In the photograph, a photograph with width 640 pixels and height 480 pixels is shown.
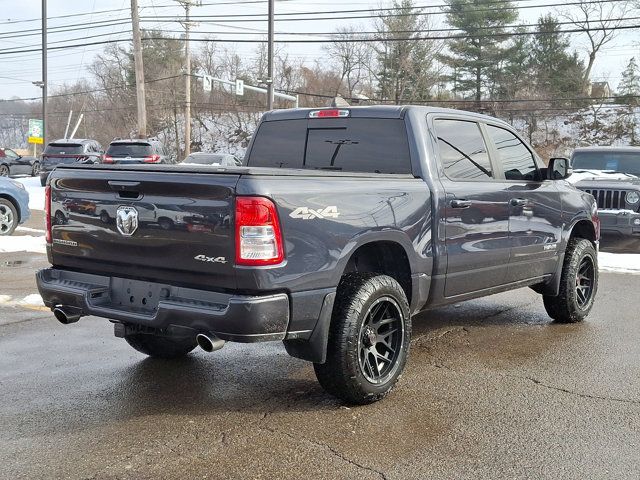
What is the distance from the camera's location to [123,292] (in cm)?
406

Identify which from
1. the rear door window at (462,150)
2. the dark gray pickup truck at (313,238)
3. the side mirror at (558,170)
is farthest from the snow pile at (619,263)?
the rear door window at (462,150)

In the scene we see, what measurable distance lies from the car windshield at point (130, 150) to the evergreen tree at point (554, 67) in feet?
125

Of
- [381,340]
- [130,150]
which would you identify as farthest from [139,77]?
[381,340]

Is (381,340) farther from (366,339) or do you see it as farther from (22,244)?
(22,244)

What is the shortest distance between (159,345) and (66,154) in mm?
19749

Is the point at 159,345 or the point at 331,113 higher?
the point at 331,113

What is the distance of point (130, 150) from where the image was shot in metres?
19.7

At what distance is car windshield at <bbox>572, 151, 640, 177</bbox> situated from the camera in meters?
12.9

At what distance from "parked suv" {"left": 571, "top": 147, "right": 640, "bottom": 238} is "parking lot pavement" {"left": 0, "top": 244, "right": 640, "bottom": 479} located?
594 cm


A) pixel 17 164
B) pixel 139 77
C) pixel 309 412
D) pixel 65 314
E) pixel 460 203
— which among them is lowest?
pixel 309 412

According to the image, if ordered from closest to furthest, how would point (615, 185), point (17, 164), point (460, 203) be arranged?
point (460, 203)
point (615, 185)
point (17, 164)

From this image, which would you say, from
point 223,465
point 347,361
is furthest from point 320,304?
point 223,465

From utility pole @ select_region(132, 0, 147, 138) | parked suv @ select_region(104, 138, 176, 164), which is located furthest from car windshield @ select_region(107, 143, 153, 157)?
utility pole @ select_region(132, 0, 147, 138)

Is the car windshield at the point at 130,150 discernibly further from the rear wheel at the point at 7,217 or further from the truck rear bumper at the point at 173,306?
the truck rear bumper at the point at 173,306
